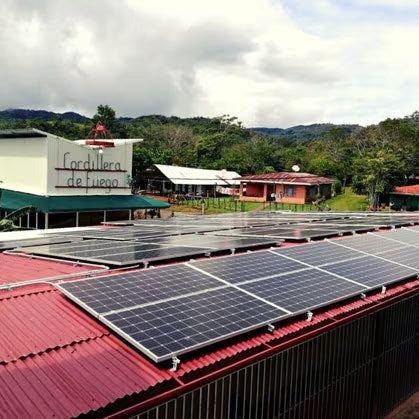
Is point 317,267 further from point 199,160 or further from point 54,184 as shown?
point 199,160

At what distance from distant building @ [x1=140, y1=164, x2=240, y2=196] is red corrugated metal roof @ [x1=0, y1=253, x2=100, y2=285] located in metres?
57.9

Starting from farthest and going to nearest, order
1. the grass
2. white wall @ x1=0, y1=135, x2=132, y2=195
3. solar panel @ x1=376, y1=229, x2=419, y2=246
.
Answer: the grass, white wall @ x1=0, y1=135, x2=132, y2=195, solar panel @ x1=376, y1=229, x2=419, y2=246

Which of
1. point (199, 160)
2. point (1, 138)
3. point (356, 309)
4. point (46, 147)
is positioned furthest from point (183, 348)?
point (199, 160)

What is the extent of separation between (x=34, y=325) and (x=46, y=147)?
96.8ft

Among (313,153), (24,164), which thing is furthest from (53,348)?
(313,153)

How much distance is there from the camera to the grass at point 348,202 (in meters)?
67.9

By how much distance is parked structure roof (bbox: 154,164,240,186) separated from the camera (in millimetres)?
72994

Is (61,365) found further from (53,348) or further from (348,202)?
(348,202)

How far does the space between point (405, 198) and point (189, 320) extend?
219 feet

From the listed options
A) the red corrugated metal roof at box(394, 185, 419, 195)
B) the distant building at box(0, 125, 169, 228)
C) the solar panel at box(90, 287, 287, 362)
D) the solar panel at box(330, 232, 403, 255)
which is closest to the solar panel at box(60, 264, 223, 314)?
the solar panel at box(90, 287, 287, 362)

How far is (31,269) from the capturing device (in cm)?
1242

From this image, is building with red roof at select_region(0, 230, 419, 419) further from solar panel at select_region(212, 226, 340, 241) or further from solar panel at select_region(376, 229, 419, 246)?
solar panel at select_region(376, 229, 419, 246)

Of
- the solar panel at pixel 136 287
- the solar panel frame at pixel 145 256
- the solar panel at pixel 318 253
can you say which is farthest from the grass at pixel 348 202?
the solar panel at pixel 136 287

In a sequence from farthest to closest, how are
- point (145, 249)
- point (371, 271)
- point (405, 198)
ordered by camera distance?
point (405, 198), point (145, 249), point (371, 271)
